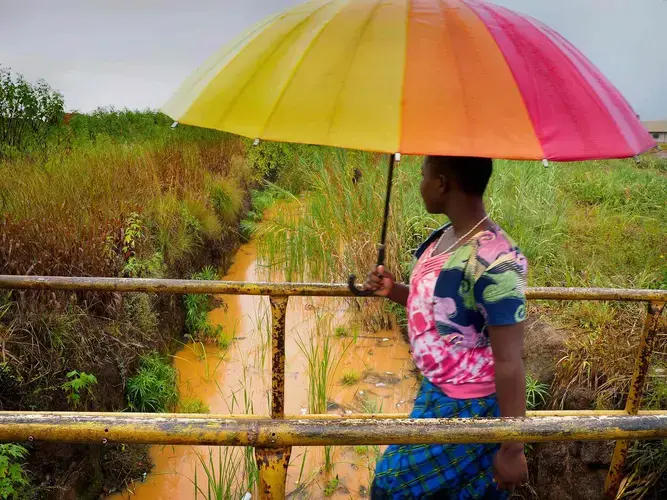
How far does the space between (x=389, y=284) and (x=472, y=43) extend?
0.82 metres

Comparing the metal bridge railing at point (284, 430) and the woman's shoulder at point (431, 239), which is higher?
the woman's shoulder at point (431, 239)

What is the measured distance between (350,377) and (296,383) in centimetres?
48

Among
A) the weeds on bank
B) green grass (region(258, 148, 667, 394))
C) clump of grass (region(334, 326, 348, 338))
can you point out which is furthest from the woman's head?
clump of grass (region(334, 326, 348, 338))

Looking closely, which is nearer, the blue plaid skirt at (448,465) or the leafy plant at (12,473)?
the blue plaid skirt at (448,465)

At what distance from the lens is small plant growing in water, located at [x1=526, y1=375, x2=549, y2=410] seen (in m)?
3.47

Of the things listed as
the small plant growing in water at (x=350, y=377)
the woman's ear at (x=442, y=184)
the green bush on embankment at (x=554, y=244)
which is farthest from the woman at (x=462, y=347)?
the small plant growing in water at (x=350, y=377)

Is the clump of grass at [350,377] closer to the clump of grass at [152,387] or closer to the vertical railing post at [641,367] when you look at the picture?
the clump of grass at [152,387]

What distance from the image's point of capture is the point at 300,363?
5.06 meters

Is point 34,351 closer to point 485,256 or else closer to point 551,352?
point 485,256

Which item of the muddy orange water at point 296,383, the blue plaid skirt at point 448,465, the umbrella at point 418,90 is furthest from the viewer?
the muddy orange water at point 296,383

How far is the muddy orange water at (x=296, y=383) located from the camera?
355 cm

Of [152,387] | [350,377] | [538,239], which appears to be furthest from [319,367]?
[538,239]

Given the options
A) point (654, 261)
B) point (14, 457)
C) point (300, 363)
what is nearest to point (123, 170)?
point (300, 363)

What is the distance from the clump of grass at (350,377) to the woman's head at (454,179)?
3.40 metres
